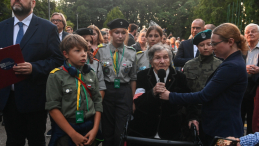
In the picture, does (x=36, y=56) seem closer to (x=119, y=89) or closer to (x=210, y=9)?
(x=119, y=89)

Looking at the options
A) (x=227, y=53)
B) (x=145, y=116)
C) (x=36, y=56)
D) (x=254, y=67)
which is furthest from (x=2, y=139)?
(x=254, y=67)

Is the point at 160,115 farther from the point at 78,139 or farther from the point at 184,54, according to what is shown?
the point at 184,54

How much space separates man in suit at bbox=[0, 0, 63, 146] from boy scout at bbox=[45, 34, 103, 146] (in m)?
0.31

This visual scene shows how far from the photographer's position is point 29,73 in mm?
2912

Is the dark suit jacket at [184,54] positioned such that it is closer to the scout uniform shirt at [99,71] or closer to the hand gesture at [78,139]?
the scout uniform shirt at [99,71]

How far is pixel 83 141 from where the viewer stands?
110 inches

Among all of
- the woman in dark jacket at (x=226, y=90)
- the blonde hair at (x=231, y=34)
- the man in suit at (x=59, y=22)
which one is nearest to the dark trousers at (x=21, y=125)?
the woman in dark jacket at (x=226, y=90)

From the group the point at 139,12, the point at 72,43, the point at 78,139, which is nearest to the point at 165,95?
the point at 78,139

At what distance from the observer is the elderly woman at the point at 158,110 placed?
Result: 292 cm

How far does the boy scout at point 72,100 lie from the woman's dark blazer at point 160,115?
54cm

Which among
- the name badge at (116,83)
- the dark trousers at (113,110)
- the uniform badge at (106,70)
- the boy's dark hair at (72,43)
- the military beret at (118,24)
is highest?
the military beret at (118,24)

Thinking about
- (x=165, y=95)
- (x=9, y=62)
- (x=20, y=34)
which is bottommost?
(x=165, y=95)

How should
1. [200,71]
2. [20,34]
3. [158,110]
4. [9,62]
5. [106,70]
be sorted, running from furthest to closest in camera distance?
1. [106,70]
2. [200,71]
3. [20,34]
4. [158,110]
5. [9,62]

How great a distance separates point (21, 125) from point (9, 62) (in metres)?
0.86
